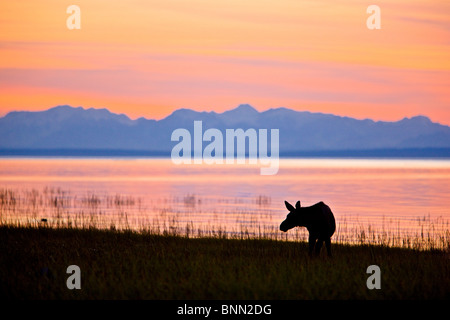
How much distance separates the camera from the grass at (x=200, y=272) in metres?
13.7

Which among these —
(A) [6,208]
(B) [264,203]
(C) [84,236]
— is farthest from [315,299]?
(B) [264,203]

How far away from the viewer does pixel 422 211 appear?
46.0m

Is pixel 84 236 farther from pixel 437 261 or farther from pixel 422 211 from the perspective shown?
pixel 422 211

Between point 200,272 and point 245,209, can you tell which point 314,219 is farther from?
point 245,209

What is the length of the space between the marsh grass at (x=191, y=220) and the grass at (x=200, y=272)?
564 centimetres

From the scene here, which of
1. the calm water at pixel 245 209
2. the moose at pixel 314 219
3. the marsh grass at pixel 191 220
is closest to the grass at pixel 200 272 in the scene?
the moose at pixel 314 219

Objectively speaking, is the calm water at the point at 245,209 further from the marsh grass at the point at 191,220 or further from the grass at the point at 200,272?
the grass at the point at 200,272

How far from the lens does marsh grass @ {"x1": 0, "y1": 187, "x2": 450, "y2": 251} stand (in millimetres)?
28444

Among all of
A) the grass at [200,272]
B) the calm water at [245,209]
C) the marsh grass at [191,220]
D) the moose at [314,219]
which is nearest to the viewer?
the grass at [200,272]

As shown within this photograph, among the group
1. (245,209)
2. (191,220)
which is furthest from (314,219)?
(245,209)

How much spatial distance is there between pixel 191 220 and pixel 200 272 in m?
21.2

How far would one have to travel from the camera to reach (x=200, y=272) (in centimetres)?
1595

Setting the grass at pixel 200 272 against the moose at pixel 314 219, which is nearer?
the grass at pixel 200 272
